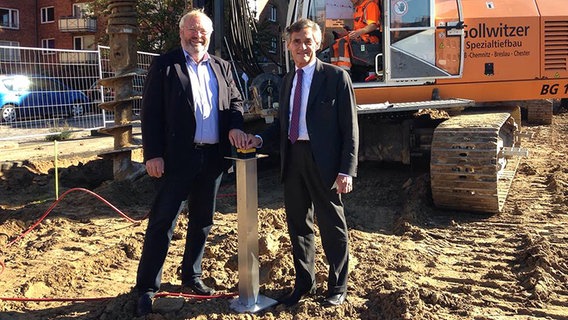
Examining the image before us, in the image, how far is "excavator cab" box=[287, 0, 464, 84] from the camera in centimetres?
674

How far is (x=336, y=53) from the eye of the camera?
274 inches

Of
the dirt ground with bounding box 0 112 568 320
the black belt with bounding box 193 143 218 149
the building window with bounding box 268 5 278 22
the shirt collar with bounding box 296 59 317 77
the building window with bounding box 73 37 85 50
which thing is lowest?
the dirt ground with bounding box 0 112 568 320

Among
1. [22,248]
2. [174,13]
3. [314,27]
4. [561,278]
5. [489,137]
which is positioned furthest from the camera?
[174,13]

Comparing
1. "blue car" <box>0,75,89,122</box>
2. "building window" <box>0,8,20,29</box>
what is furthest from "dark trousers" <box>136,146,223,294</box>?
"building window" <box>0,8,20,29</box>

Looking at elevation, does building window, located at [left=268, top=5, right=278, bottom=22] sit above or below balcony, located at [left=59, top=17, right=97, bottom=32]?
below

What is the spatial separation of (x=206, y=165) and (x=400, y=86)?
379cm

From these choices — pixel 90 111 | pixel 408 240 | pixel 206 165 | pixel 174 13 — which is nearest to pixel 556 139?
pixel 408 240

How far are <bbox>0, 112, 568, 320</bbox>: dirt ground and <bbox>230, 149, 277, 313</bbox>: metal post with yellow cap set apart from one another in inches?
4.0

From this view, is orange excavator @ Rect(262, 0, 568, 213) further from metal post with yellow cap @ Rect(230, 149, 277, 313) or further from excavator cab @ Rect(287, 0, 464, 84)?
metal post with yellow cap @ Rect(230, 149, 277, 313)

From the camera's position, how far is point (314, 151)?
3566 mm

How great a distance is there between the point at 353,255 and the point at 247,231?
1491mm

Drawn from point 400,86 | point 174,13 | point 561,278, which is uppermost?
point 174,13

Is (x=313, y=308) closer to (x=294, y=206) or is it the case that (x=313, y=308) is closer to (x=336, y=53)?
(x=294, y=206)

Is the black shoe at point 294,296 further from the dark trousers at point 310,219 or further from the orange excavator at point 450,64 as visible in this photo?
the orange excavator at point 450,64
